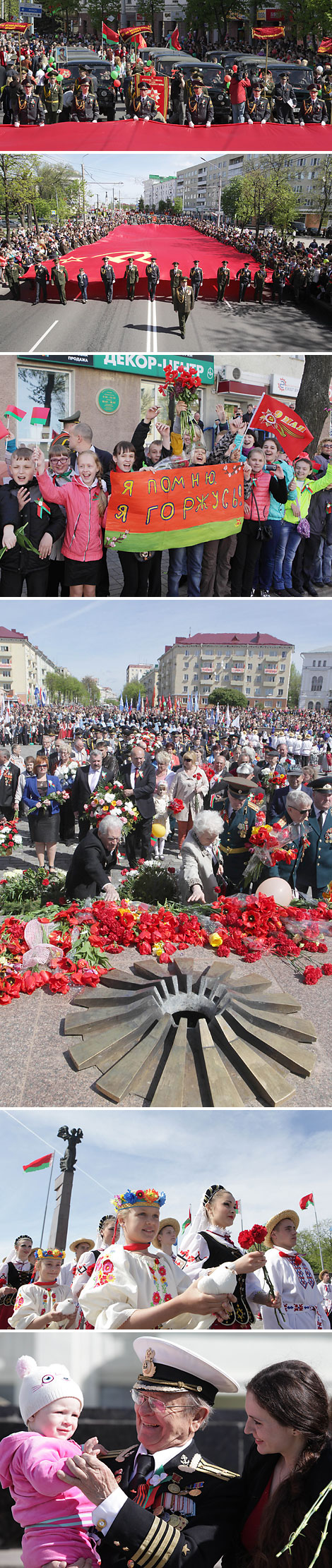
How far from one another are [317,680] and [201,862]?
7.75 feet

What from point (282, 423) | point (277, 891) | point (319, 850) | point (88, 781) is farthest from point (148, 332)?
point (277, 891)

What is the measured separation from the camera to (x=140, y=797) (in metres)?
9.53

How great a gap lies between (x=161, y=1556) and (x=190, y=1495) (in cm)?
22

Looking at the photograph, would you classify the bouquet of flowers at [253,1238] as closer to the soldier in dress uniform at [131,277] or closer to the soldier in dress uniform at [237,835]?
the soldier in dress uniform at [237,835]

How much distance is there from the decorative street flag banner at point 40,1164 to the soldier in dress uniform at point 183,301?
856cm

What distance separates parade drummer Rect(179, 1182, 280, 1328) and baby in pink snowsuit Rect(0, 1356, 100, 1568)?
105 centimetres

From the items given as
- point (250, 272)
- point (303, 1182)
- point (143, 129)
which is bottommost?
point (303, 1182)

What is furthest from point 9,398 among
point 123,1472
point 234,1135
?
point 123,1472

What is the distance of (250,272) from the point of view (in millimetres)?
11086

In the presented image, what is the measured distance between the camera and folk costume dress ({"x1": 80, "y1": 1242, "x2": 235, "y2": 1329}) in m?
4.38

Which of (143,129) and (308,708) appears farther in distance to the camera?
(143,129)

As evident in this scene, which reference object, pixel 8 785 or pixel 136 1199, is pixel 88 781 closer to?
pixel 8 785

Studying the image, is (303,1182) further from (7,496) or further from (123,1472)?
(7,496)

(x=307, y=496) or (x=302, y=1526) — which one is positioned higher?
(x=307, y=496)
